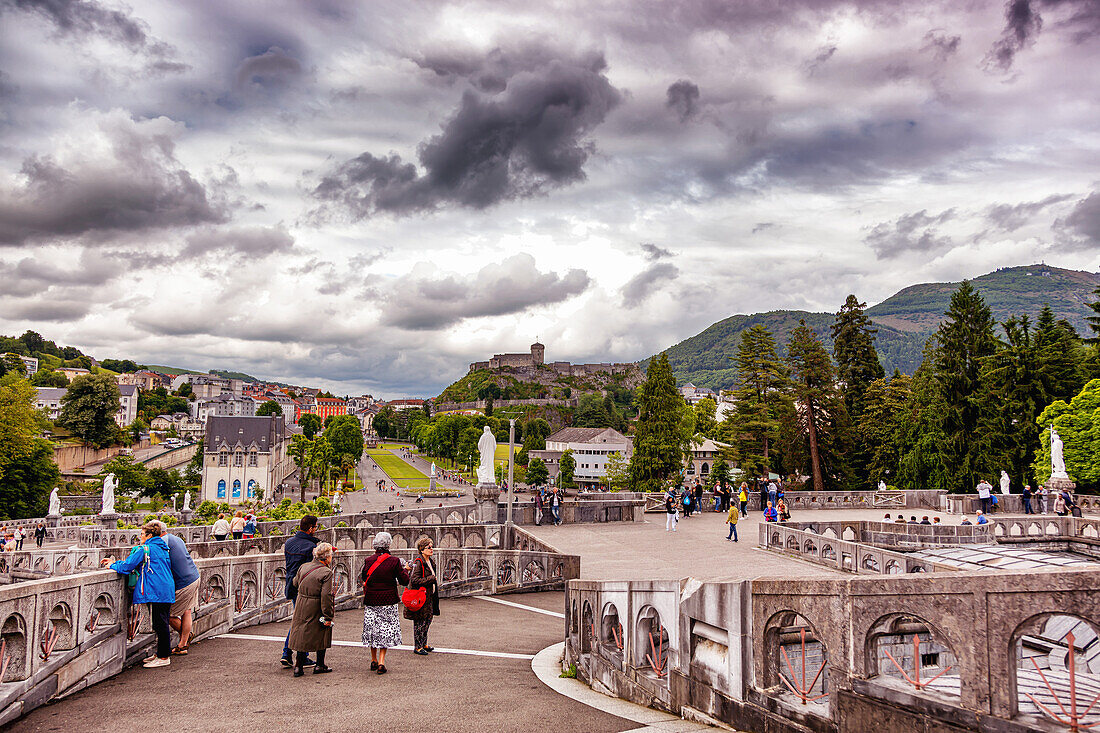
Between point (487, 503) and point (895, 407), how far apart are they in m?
38.5

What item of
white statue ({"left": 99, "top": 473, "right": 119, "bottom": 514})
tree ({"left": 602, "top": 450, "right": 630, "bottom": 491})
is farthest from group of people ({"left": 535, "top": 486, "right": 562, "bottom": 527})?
tree ({"left": 602, "top": 450, "right": 630, "bottom": 491})

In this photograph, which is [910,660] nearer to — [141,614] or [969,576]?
[969,576]

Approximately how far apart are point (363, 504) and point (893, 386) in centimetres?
5296

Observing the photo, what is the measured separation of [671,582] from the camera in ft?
20.2

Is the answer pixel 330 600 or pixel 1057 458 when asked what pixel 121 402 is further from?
pixel 330 600

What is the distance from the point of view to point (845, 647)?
14.6ft

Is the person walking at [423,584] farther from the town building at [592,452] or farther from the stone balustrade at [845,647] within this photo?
the town building at [592,452]

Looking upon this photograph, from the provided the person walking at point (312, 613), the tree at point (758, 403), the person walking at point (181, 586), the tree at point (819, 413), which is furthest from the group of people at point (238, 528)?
the tree at point (819, 413)

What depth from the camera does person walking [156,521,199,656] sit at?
7.44m

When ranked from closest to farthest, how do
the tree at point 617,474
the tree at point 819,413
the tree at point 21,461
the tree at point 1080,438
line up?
the tree at point 1080,438 → the tree at point 819,413 → the tree at point 21,461 → the tree at point 617,474

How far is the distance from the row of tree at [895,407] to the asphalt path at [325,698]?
36764 mm

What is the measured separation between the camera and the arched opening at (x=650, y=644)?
634 cm

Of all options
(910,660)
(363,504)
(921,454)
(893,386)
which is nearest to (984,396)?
(921,454)

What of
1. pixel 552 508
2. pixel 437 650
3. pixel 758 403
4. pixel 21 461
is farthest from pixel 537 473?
pixel 437 650
